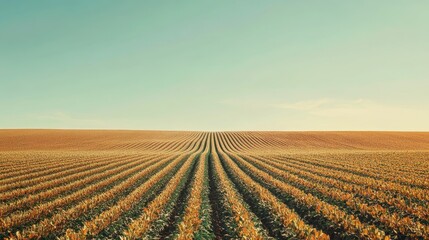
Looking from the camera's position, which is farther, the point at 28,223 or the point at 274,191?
the point at 274,191

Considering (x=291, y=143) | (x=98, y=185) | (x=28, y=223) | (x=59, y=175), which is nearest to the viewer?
(x=28, y=223)

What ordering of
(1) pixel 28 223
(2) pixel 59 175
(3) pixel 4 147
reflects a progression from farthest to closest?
1. (3) pixel 4 147
2. (2) pixel 59 175
3. (1) pixel 28 223

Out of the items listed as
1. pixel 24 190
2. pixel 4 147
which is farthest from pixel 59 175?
pixel 4 147

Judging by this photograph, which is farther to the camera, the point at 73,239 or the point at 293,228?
the point at 293,228

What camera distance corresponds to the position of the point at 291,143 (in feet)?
258

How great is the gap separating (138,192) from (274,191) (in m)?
8.57

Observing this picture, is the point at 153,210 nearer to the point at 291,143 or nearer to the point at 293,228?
the point at 293,228

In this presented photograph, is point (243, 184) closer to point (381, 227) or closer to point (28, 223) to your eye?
point (381, 227)

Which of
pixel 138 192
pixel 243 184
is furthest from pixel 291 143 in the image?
pixel 138 192

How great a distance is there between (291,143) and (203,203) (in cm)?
6763

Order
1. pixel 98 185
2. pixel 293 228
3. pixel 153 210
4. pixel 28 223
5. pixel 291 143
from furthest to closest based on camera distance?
pixel 291 143, pixel 98 185, pixel 153 210, pixel 28 223, pixel 293 228

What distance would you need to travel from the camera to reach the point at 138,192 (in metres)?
17.2

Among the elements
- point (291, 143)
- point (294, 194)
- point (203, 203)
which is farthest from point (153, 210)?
point (291, 143)

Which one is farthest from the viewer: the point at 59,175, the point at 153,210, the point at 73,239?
the point at 59,175
